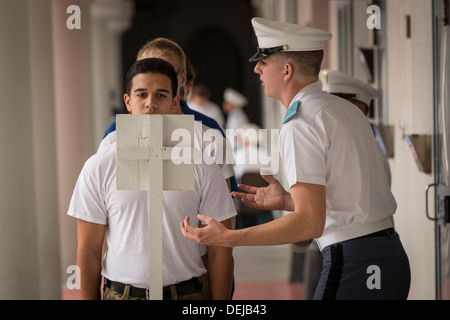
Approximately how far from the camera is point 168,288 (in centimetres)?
209

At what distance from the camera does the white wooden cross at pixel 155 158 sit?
1.88 m

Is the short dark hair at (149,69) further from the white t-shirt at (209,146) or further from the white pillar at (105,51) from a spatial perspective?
the white pillar at (105,51)

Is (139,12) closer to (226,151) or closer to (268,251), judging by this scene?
(268,251)

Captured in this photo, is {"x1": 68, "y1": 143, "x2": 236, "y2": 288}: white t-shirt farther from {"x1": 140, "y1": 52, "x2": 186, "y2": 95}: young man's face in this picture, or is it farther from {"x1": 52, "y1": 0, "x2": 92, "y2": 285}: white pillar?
{"x1": 52, "y1": 0, "x2": 92, "y2": 285}: white pillar

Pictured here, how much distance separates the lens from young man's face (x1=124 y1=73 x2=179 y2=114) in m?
2.08

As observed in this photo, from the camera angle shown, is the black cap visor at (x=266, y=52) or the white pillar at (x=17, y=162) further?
the white pillar at (x=17, y=162)

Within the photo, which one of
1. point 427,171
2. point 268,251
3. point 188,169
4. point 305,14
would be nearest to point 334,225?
point 188,169

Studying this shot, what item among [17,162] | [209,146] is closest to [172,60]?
[209,146]

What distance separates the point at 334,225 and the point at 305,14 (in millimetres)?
4444

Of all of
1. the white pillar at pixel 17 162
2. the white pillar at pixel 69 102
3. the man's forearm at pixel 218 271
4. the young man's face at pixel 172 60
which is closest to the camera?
the man's forearm at pixel 218 271

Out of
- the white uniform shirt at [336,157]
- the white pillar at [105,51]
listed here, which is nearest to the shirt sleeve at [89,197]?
the white uniform shirt at [336,157]

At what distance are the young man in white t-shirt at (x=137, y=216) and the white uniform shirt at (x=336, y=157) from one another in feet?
0.97

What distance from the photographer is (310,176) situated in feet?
6.35

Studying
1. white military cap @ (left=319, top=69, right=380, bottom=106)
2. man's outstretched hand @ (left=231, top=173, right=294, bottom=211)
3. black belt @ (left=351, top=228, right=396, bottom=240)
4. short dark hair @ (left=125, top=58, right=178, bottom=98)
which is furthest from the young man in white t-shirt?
white military cap @ (left=319, top=69, right=380, bottom=106)
